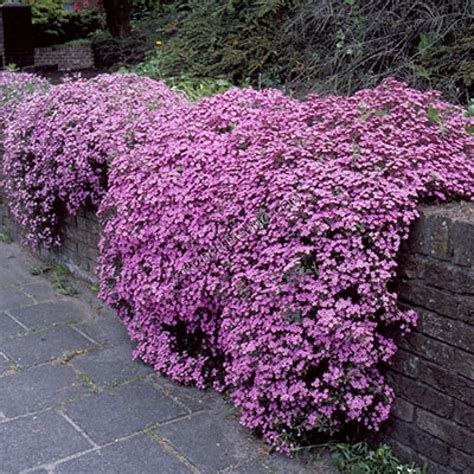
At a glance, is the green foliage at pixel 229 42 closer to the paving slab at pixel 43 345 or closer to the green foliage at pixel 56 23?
the paving slab at pixel 43 345

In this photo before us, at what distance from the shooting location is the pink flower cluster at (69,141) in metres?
4.29

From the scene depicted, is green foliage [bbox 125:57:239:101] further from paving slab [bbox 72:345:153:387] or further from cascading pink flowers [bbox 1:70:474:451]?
paving slab [bbox 72:345:153:387]

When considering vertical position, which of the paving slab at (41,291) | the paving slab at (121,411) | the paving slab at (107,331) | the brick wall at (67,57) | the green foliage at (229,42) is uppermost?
the green foliage at (229,42)

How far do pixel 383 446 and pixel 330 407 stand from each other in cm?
28

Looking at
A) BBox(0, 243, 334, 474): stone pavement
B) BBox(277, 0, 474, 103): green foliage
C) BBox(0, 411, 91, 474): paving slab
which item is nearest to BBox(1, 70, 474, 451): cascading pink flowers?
BBox(0, 243, 334, 474): stone pavement

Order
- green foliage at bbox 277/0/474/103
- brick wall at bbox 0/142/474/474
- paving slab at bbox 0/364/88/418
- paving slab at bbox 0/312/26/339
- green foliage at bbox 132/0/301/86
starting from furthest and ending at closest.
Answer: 1. green foliage at bbox 132/0/301/86
2. green foliage at bbox 277/0/474/103
3. paving slab at bbox 0/312/26/339
4. paving slab at bbox 0/364/88/418
5. brick wall at bbox 0/142/474/474

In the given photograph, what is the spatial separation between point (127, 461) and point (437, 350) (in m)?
1.28

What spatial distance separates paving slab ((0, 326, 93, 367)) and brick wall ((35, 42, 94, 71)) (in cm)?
773

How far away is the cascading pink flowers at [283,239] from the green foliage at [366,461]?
0.10m

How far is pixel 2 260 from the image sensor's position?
564 centimetres

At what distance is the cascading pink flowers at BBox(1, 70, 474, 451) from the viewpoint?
106 inches

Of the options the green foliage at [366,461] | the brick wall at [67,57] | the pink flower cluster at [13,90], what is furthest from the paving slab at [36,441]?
the brick wall at [67,57]

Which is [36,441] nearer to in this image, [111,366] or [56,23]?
[111,366]

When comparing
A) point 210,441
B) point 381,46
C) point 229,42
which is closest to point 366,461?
point 210,441
